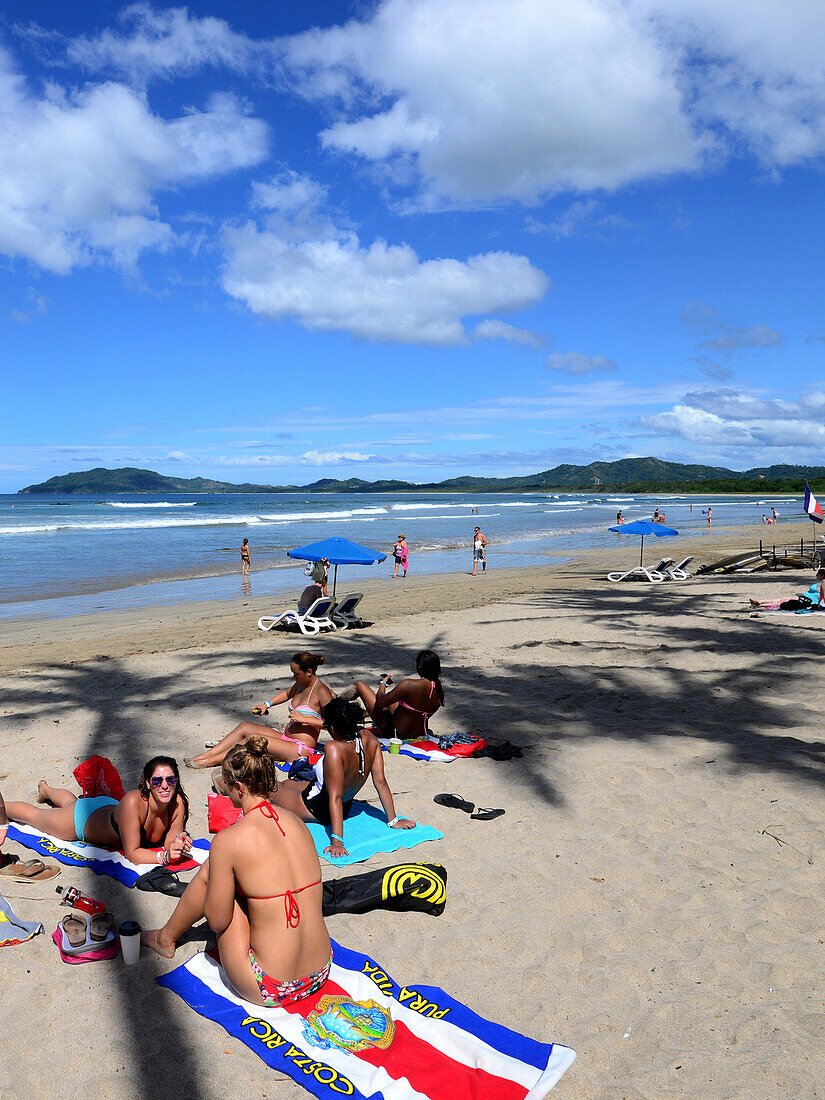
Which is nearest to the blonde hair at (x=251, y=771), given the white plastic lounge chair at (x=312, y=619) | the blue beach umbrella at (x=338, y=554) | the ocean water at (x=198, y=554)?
the white plastic lounge chair at (x=312, y=619)

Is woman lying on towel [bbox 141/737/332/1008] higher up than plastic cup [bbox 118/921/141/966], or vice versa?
woman lying on towel [bbox 141/737/332/1008]

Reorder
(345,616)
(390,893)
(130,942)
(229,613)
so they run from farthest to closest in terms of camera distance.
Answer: (229,613) → (345,616) → (390,893) → (130,942)

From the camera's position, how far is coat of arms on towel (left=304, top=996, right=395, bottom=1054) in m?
3.03

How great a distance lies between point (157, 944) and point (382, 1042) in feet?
4.17

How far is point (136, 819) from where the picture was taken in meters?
4.58

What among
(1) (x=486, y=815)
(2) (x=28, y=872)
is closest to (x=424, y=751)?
(1) (x=486, y=815)

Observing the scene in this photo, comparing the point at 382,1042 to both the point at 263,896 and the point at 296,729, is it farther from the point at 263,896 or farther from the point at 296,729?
the point at 296,729

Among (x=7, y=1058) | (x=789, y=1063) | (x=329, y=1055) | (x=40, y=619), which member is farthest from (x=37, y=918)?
(x=40, y=619)

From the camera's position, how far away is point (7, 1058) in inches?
117

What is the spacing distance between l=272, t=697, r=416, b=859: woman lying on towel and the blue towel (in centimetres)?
5

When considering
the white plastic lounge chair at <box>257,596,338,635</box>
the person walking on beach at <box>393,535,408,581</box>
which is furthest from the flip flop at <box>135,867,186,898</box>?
the person walking on beach at <box>393,535,408,581</box>

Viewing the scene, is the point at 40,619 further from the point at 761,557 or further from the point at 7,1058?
the point at 761,557

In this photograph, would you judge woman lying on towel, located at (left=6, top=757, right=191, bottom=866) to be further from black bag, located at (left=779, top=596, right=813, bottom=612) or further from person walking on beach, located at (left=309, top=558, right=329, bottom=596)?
black bag, located at (left=779, top=596, right=813, bottom=612)

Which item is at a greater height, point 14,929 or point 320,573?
point 320,573
